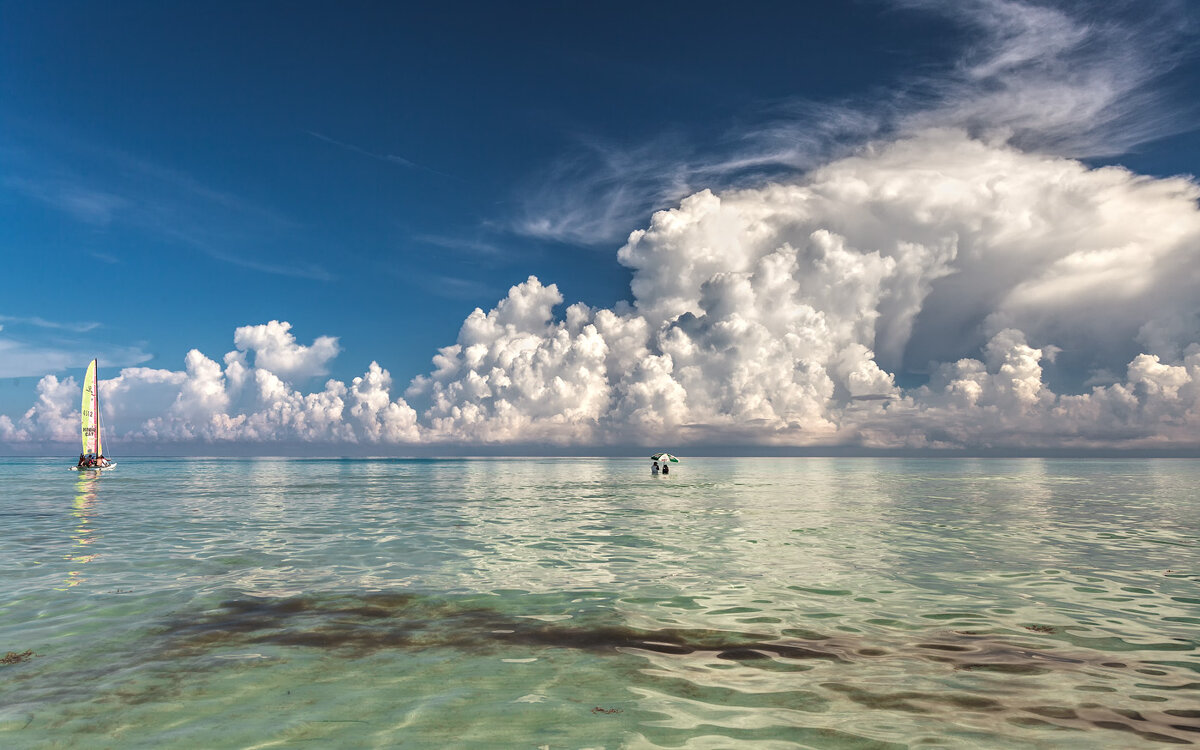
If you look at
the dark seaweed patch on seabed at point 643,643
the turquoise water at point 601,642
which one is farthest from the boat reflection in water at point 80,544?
the dark seaweed patch on seabed at point 643,643

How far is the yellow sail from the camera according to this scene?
118 metres

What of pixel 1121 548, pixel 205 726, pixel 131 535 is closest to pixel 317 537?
pixel 131 535

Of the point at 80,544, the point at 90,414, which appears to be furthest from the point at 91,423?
the point at 80,544

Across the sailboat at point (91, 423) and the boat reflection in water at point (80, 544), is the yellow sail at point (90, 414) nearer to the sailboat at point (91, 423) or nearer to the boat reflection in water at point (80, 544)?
the sailboat at point (91, 423)

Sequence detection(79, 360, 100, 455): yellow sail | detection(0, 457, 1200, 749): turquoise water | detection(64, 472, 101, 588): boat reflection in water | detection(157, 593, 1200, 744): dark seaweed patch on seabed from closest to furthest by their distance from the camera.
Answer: detection(0, 457, 1200, 749): turquoise water < detection(157, 593, 1200, 744): dark seaweed patch on seabed < detection(64, 472, 101, 588): boat reflection in water < detection(79, 360, 100, 455): yellow sail

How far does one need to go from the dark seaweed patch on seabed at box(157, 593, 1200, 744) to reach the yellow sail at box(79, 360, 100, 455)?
126002 millimetres

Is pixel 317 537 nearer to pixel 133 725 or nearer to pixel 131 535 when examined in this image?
pixel 131 535

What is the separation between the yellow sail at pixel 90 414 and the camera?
4648 inches

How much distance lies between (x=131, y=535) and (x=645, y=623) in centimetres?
3418

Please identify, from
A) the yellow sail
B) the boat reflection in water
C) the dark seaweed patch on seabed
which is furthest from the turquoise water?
the yellow sail

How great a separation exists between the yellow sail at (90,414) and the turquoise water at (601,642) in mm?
101240

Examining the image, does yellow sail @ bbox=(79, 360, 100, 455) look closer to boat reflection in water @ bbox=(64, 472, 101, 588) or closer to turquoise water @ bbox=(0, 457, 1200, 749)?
boat reflection in water @ bbox=(64, 472, 101, 588)

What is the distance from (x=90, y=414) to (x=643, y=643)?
142486 mm

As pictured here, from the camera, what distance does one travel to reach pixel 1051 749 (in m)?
9.58
